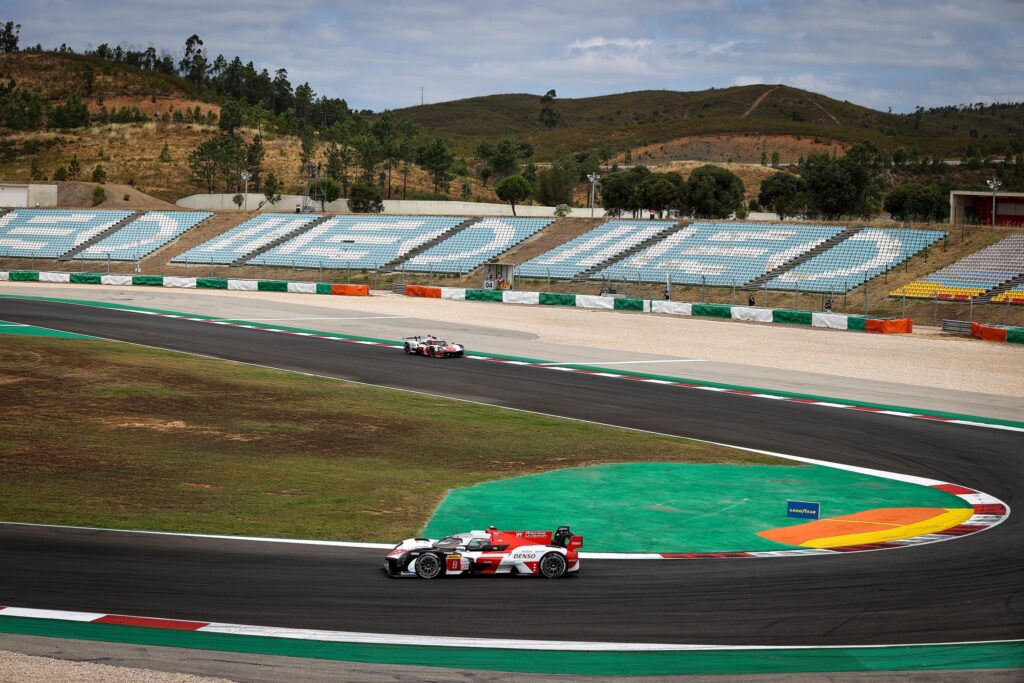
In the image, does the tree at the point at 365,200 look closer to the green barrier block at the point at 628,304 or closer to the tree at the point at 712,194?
the tree at the point at 712,194

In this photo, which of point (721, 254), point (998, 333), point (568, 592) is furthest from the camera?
point (721, 254)

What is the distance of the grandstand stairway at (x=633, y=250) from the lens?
3007 inches

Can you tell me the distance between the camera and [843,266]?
68125 millimetres

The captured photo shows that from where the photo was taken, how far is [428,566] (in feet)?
50.1

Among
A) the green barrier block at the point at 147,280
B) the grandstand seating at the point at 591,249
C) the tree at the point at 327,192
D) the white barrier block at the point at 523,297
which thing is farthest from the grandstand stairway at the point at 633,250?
the tree at the point at 327,192

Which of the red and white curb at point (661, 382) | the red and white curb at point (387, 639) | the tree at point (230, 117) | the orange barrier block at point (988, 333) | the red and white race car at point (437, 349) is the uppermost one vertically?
the tree at point (230, 117)

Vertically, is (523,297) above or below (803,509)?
above

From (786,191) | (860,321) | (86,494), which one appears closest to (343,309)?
(860,321)

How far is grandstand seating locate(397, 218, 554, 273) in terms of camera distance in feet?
271

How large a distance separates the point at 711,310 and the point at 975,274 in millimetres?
16009

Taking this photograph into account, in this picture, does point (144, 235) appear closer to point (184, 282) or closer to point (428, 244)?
point (184, 282)

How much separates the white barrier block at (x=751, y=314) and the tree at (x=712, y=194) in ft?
142

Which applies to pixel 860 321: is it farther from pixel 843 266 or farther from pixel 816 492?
pixel 816 492

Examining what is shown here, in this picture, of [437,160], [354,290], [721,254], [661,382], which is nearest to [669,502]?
[661,382]
